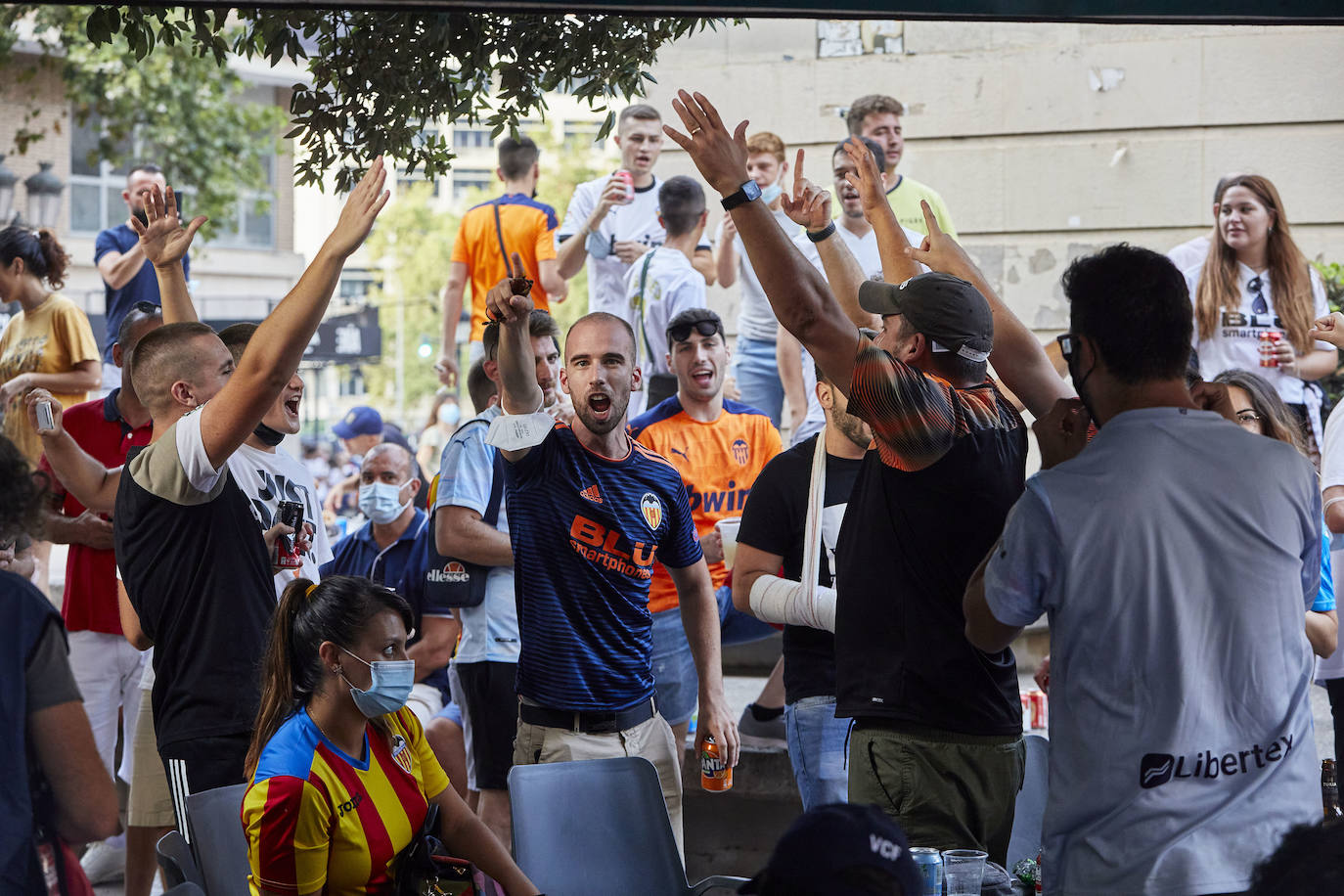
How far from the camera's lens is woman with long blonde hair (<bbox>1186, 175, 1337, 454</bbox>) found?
643cm

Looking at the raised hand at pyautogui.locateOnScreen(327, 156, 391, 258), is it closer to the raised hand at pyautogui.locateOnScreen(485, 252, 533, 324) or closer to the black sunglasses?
the raised hand at pyautogui.locateOnScreen(485, 252, 533, 324)

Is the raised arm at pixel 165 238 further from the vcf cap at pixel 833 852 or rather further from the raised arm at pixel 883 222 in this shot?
the vcf cap at pixel 833 852

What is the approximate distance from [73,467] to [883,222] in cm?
299

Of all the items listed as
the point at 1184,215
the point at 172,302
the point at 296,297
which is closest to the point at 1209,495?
the point at 296,297

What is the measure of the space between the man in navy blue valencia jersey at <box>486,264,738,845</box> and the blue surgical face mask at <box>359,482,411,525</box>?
201cm

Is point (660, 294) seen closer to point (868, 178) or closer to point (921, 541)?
point (868, 178)

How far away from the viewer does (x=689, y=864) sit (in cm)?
621

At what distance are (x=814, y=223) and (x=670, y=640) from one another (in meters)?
1.94

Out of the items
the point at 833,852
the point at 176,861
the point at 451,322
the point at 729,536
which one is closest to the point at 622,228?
the point at 451,322

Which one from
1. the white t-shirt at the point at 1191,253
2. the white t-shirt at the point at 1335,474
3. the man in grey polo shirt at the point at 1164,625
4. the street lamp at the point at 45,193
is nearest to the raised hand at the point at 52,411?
the man in grey polo shirt at the point at 1164,625

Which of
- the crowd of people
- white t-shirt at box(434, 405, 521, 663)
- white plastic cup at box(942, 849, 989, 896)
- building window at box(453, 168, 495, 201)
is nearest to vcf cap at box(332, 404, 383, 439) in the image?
the crowd of people

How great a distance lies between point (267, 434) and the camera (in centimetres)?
419

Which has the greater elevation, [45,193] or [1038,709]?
[45,193]

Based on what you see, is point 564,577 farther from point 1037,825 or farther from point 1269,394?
point 1269,394
